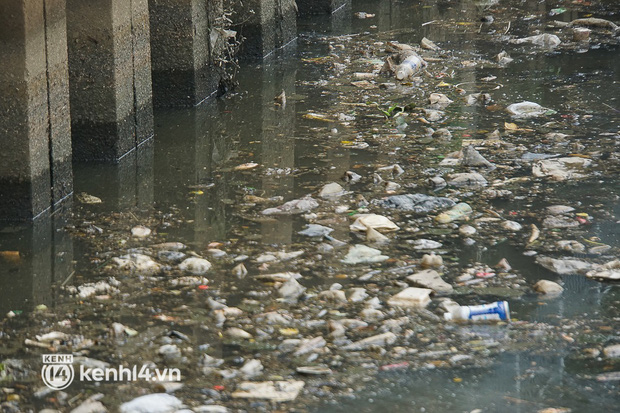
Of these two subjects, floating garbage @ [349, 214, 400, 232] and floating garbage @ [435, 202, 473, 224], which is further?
floating garbage @ [435, 202, 473, 224]

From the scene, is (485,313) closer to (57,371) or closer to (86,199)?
(57,371)

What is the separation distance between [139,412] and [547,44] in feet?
21.7

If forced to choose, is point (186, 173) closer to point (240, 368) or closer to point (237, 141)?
point (237, 141)

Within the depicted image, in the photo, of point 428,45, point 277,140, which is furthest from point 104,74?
point 428,45

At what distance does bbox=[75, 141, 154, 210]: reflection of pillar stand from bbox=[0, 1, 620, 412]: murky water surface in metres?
0.02

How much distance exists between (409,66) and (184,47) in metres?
1.93

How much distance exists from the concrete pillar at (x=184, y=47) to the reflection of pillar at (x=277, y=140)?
0.51m

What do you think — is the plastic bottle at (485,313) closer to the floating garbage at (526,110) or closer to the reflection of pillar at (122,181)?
the reflection of pillar at (122,181)

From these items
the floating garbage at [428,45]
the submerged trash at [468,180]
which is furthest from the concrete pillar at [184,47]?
the submerged trash at [468,180]

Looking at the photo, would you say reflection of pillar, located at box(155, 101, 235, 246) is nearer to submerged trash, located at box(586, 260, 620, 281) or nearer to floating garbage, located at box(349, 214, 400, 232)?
floating garbage, located at box(349, 214, 400, 232)

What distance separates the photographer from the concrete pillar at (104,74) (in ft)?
17.7

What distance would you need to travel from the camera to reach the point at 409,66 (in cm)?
747

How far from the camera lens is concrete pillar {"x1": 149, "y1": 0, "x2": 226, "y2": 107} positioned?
661 centimetres

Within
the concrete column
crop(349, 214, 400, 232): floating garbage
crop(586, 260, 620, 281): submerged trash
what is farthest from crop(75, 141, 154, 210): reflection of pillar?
the concrete column
